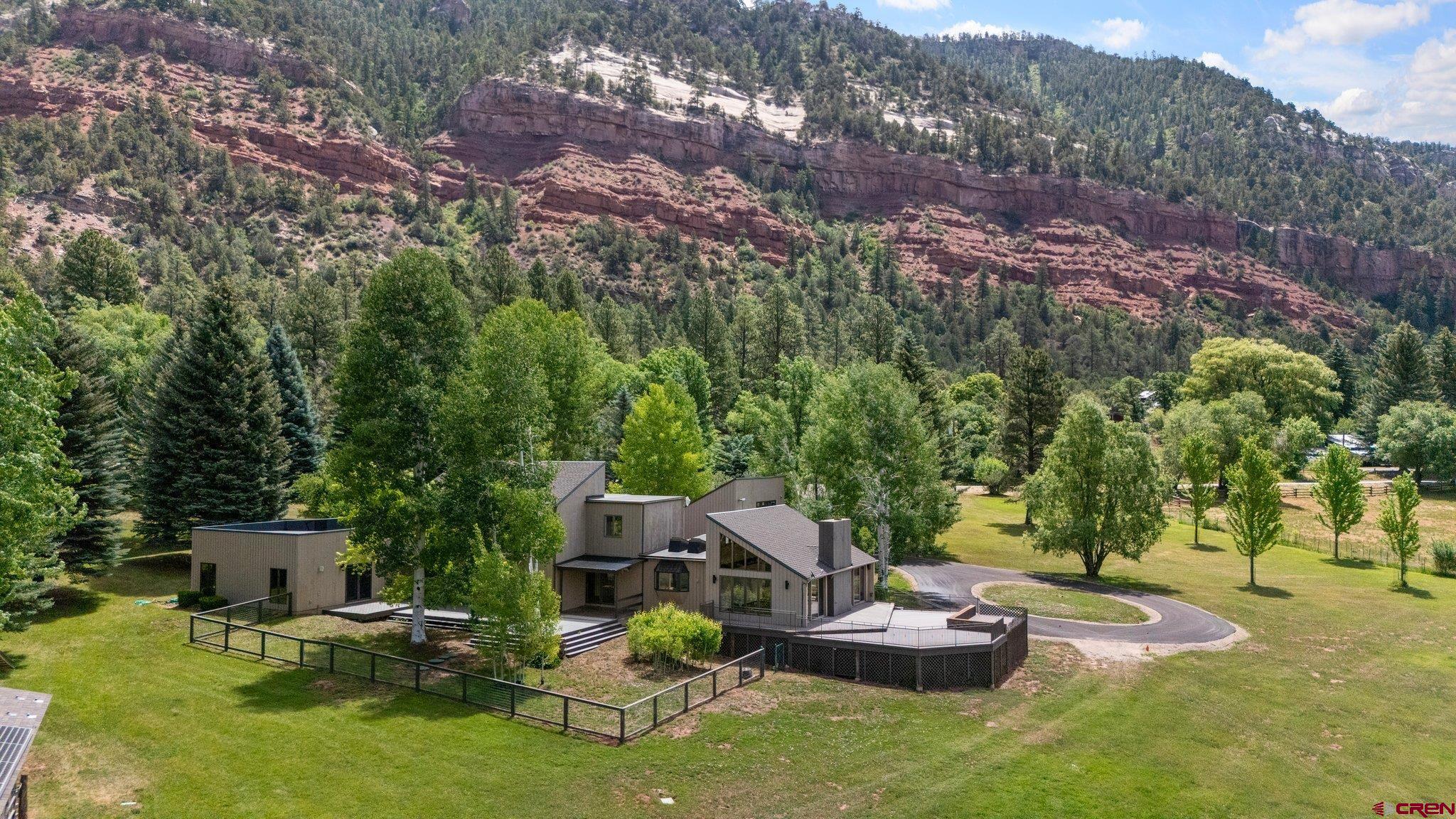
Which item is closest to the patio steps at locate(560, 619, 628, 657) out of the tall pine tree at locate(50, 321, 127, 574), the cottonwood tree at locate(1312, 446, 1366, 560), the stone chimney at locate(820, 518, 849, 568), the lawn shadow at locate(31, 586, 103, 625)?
the stone chimney at locate(820, 518, 849, 568)

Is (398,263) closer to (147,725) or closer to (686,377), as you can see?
(147,725)

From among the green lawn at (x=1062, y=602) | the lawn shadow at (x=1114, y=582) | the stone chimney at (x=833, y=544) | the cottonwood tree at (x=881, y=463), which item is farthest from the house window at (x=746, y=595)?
the lawn shadow at (x=1114, y=582)

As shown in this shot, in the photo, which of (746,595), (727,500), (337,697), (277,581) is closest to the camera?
(337,697)

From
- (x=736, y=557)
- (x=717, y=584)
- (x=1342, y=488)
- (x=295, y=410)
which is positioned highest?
(x=295, y=410)

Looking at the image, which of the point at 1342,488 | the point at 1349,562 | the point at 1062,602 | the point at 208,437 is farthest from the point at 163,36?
the point at 1349,562

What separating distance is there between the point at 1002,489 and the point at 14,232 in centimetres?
12179

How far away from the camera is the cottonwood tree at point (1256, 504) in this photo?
169 feet

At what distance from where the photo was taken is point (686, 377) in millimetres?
75500

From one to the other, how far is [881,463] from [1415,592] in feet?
95.9

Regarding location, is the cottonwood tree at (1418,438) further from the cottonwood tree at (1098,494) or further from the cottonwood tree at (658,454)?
the cottonwood tree at (658,454)

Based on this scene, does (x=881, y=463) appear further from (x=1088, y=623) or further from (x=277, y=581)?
(x=277, y=581)

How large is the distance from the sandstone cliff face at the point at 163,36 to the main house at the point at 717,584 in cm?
17599

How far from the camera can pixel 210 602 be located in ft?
113

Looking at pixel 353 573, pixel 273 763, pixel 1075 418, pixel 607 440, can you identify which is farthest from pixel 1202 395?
pixel 273 763
